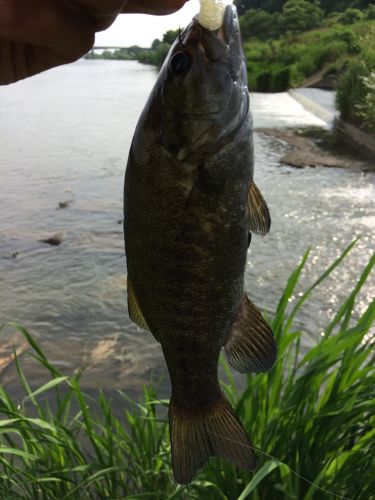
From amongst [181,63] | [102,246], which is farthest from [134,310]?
[102,246]

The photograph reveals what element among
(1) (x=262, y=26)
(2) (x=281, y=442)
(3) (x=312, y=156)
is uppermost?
(1) (x=262, y=26)

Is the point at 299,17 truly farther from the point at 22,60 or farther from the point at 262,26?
the point at 22,60

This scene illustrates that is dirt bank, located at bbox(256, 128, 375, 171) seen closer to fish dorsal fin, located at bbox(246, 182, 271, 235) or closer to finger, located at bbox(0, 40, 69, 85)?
finger, located at bbox(0, 40, 69, 85)

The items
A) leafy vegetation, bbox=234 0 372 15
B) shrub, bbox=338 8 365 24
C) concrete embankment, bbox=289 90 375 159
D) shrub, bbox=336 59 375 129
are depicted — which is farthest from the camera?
leafy vegetation, bbox=234 0 372 15

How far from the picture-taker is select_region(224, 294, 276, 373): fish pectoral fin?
4.84 feet

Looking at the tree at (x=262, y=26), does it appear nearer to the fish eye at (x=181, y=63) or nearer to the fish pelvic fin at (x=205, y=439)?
the fish eye at (x=181, y=63)

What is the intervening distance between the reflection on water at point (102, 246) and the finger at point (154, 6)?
169 cm

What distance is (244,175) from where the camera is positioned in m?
1.36

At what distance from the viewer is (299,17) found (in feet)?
171

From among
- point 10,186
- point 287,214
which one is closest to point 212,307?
point 287,214

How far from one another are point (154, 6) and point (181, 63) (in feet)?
1.13

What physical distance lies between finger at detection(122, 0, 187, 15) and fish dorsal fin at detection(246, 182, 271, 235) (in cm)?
59

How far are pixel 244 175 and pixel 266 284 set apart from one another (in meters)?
5.85

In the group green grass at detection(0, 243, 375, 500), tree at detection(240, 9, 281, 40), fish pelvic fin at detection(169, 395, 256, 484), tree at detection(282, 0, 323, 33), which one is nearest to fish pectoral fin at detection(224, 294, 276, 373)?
fish pelvic fin at detection(169, 395, 256, 484)
